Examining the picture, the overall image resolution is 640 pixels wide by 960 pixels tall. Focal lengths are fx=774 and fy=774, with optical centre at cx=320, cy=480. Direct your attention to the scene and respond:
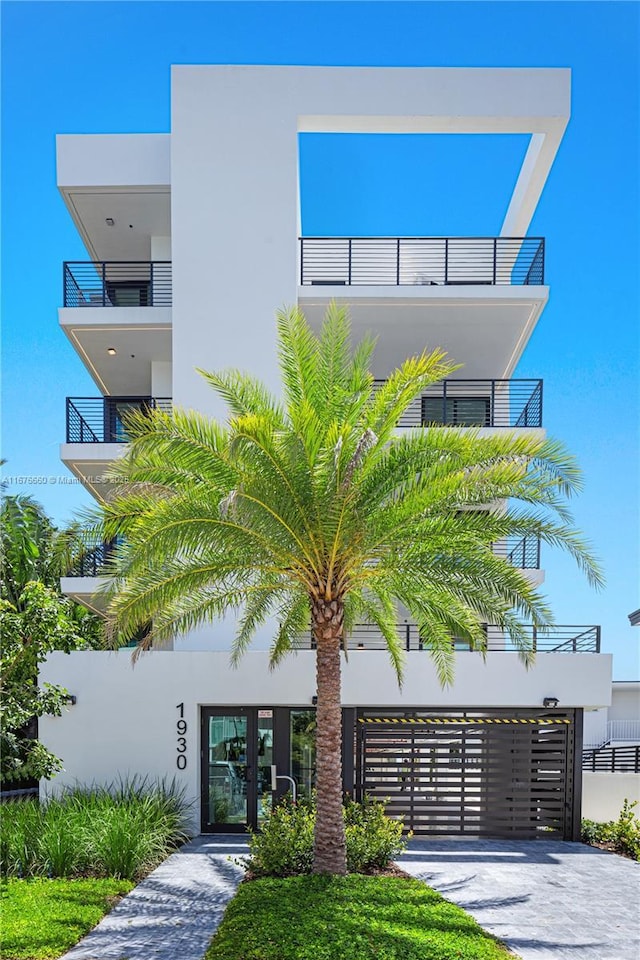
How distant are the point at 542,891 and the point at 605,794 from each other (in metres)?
5.68

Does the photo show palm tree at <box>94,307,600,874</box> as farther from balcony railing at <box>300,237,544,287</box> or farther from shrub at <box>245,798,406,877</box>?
balcony railing at <box>300,237,544,287</box>

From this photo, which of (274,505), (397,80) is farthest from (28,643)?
(397,80)

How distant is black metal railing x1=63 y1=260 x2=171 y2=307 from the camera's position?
18016 mm

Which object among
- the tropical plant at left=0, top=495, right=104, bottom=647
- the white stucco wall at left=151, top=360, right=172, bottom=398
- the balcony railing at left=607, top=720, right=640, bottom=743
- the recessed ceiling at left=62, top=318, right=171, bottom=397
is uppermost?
the recessed ceiling at left=62, top=318, right=171, bottom=397

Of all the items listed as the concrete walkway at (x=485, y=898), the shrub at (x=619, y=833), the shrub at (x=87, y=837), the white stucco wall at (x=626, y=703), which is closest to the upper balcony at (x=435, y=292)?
the shrub at (x=619, y=833)

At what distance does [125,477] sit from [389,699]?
7015 millimetres

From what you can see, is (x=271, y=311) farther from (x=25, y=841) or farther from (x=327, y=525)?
(x=25, y=841)

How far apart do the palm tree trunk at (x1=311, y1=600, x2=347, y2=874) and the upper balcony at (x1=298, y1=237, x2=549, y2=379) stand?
845 cm

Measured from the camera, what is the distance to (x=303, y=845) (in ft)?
35.5

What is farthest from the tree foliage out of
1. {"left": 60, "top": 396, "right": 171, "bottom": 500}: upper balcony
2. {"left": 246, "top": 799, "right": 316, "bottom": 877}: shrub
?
{"left": 60, "top": 396, "right": 171, "bottom": 500}: upper balcony

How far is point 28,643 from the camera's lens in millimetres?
12375

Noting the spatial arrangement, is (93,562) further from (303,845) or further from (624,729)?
(624,729)

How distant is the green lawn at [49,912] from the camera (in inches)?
317

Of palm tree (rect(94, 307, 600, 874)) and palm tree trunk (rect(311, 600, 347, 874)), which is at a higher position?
palm tree (rect(94, 307, 600, 874))
